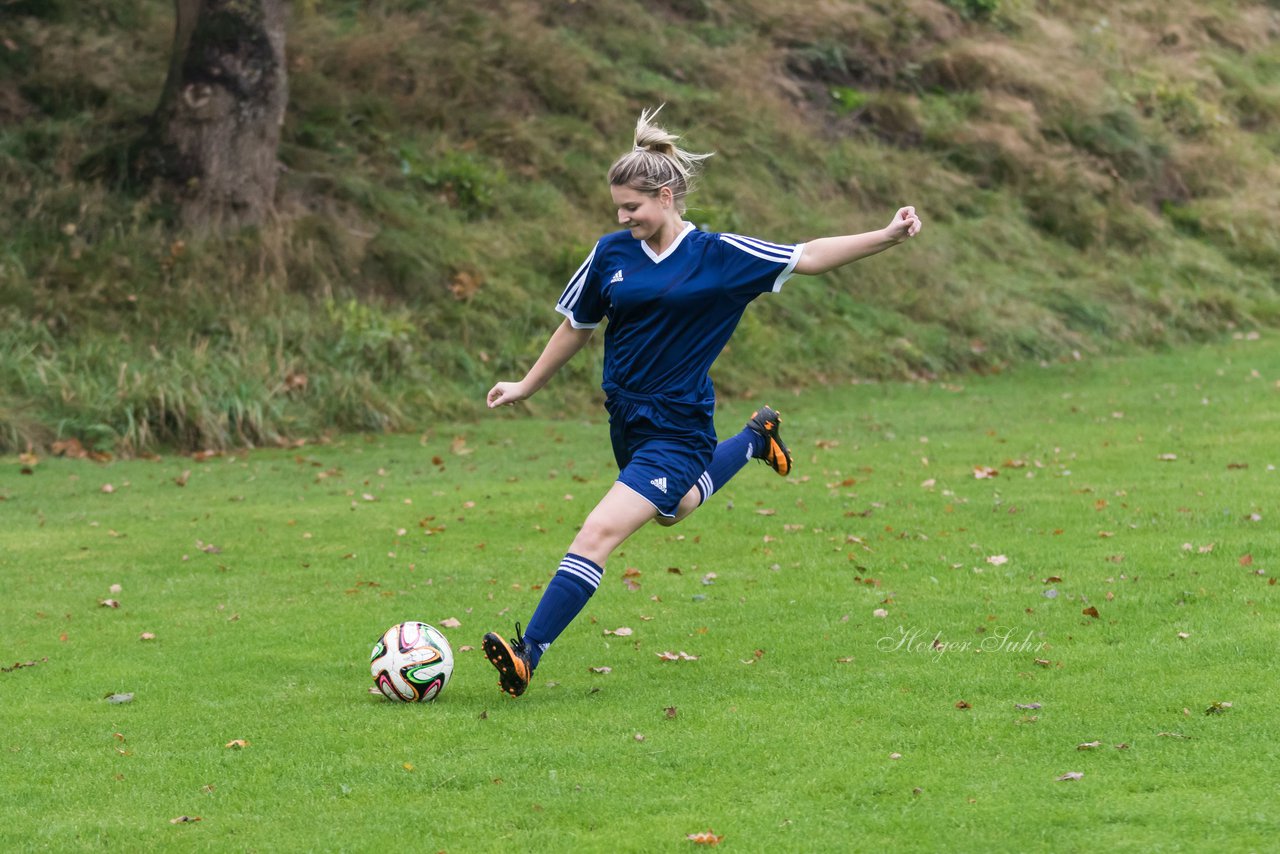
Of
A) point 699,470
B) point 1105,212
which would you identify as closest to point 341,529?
point 699,470

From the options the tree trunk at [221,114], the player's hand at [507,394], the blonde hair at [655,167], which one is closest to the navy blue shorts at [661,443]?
the player's hand at [507,394]

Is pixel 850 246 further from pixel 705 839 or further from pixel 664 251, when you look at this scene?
pixel 705 839

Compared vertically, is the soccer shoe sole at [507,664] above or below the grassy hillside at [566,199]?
above

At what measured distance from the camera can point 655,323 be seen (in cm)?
656

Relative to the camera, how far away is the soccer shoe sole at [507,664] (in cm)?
615

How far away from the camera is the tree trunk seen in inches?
659

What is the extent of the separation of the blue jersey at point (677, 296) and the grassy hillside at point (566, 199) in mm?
Result: 8961

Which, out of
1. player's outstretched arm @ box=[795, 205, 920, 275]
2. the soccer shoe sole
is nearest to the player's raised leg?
the soccer shoe sole

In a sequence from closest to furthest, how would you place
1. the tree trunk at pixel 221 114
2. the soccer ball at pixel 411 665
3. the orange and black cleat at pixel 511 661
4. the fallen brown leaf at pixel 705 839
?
the fallen brown leaf at pixel 705 839, the orange and black cleat at pixel 511 661, the soccer ball at pixel 411 665, the tree trunk at pixel 221 114

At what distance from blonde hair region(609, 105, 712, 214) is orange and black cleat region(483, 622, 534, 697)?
1.93 metres

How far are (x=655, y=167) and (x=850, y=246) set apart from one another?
35.1 inches

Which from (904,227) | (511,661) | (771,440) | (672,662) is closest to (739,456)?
(771,440)

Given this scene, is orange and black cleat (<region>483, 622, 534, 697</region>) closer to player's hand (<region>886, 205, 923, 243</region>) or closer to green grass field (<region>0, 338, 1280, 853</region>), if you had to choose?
green grass field (<region>0, 338, 1280, 853</region>)

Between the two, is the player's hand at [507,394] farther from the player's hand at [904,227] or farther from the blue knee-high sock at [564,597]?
the player's hand at [904,227]
